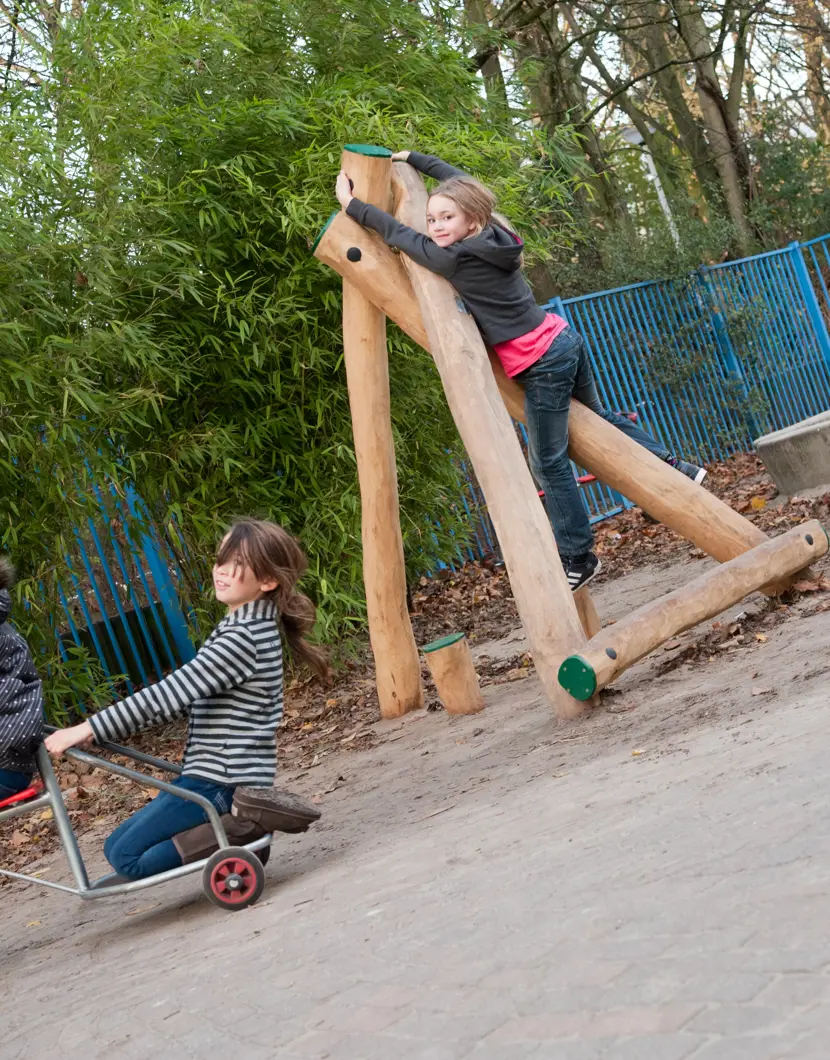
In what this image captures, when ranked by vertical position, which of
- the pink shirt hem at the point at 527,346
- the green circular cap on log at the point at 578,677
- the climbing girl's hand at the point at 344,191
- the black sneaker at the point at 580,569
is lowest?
the green circular cap on log at the point at 578,677

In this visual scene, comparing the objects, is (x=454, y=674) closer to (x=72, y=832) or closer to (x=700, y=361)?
(x=72, y=832)

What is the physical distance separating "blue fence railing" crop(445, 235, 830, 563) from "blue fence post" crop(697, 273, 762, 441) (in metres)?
0.01

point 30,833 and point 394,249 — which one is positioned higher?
point 394,249

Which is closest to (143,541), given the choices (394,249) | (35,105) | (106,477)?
(106,477)

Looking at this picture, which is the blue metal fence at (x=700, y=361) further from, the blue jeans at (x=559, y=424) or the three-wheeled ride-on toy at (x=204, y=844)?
the three-wheeled ride-on toy at (x=204, y=844)

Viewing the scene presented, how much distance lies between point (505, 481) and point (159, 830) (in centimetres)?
198

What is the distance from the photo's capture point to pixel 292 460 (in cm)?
713

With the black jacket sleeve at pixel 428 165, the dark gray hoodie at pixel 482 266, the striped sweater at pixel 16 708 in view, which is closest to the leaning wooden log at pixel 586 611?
the dark gray hoodie at pixel 482 266

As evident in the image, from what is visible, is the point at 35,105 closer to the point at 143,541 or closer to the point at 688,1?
the point at 143,541

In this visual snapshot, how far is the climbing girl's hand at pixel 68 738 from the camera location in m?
3.26

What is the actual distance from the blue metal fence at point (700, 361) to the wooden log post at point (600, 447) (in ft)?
11.2

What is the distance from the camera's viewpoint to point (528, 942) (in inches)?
91.4

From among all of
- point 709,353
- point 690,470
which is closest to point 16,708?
point 690,470

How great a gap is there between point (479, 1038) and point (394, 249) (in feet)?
12.8
